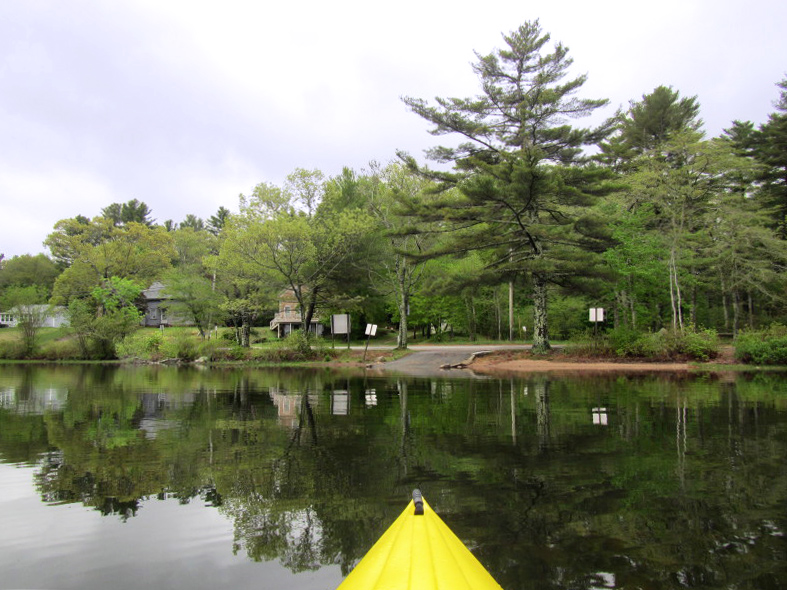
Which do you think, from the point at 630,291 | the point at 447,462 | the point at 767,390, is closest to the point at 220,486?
the point at 447,462

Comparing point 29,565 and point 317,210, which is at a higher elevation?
point 317,210

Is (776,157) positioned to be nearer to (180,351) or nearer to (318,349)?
(318,349)

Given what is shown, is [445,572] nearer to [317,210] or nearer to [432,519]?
[432,519]

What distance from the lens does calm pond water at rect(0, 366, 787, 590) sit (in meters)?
4.32

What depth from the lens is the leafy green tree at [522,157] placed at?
2617 cm

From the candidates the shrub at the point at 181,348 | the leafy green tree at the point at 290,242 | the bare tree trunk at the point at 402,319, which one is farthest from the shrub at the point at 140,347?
the bare tree trunk at the point at 402,319

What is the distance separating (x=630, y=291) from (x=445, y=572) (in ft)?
103

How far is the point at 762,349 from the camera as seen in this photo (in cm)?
2305

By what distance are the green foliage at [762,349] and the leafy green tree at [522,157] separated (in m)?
7.63

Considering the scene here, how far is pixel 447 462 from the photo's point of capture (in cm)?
755

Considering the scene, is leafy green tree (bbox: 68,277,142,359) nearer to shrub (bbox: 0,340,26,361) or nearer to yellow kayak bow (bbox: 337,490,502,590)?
shrub (bbox: 0,340,26,361)

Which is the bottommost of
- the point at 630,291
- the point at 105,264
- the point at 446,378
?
the point at 446,378

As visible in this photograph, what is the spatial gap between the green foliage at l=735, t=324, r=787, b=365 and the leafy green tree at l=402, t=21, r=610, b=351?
300 inches

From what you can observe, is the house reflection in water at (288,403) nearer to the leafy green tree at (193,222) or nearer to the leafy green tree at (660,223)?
the leafy green tree at (660,223)
